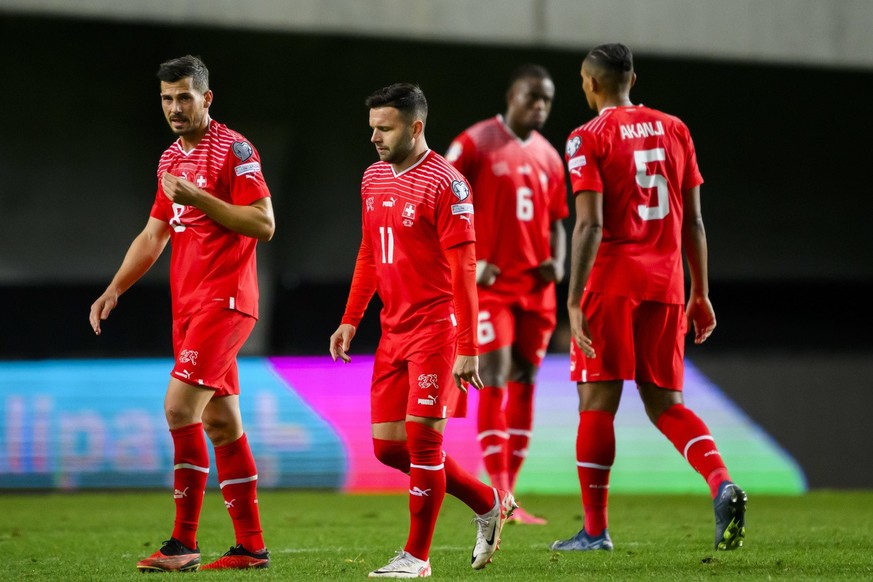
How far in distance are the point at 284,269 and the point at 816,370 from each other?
19.3 ft

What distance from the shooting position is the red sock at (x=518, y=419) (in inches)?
294

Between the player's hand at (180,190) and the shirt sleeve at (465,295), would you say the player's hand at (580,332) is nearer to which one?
the shirt sleeve at (465,295)

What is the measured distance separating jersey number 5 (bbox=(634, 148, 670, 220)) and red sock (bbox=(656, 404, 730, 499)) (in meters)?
0.86

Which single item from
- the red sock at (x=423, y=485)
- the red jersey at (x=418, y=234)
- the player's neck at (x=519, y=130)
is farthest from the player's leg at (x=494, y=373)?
the red sock at (x=423, y=485)

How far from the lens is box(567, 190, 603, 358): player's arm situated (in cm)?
547

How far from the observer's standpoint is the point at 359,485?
1027 cm

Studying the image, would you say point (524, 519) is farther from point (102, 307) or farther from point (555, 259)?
point (102, 307)

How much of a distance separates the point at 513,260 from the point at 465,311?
2737 mm

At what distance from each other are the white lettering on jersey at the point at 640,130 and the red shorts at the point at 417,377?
4.48ft

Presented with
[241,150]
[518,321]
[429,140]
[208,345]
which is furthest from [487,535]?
[429,140]

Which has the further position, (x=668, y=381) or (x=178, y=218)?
(x=668, y=381)

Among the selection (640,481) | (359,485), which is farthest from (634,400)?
(359,485)

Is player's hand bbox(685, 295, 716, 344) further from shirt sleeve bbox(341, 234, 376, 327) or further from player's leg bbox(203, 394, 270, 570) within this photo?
player's leg bbox(203, 394, 270, 570)

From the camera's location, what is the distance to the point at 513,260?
24.3ft
